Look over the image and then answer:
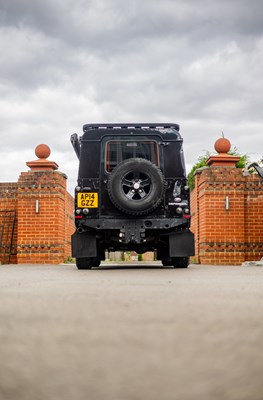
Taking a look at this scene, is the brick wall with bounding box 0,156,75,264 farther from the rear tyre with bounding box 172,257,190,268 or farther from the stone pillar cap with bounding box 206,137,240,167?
the rear tyre with bounding box 172,257,190,268

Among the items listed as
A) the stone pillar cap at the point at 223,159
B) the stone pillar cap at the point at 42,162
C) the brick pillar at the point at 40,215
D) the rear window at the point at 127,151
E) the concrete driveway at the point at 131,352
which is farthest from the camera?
the stone pillar cap at the point at 42,162

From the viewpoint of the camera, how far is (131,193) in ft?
37.0

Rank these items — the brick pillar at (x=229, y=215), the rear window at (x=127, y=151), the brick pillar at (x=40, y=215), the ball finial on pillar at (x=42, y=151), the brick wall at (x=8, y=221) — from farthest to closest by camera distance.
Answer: the brick wall at (x=8, y=221) < the ball finial on pillar at (x=42, y=151) < the brick pillar at (x=40, y=215) < the brick pillar at (x=229, y=215) < the rear window at (x=127, y=151)

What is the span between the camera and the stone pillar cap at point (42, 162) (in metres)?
16.9

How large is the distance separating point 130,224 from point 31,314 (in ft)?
24.0

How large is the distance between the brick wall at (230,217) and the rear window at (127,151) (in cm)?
422

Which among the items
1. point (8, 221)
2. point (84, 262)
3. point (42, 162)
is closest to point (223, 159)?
point (42, 162)

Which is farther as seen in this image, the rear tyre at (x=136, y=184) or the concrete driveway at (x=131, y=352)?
the rear tyre at (x=136, y=184)

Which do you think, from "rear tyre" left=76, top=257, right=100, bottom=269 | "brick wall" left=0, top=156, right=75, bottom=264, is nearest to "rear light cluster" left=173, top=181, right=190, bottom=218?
"rear tyre" left=76, top=257, right=100, bottom=269

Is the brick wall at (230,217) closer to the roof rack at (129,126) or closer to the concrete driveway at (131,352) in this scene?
the roof rack at (129,126)

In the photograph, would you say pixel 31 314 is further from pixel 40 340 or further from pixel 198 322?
pixel 198 322

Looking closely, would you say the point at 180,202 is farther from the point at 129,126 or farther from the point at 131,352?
the point at 131,352

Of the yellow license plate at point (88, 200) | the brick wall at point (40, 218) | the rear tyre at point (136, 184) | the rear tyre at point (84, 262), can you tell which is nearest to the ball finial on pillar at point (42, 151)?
the brick wall at point (40, 218)

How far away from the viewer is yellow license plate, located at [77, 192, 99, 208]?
38.1 ft
